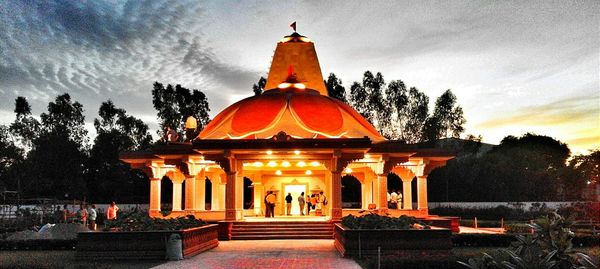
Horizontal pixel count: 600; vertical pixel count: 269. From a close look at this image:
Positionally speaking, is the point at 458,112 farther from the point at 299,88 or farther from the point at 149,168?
the point at 149,168

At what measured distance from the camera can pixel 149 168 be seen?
90.4 feet

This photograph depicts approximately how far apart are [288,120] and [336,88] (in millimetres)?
23594

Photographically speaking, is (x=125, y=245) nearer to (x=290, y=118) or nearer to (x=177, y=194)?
(x=290, y=118)

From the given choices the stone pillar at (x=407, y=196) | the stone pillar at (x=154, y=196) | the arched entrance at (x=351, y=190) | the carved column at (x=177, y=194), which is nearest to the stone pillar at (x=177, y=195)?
the carved column at (x=177, y=194)

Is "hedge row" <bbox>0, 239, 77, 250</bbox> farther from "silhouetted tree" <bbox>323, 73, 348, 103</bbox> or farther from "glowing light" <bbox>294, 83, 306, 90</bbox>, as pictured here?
"silhouetted tree" <bbox>323, 73, 348, 103</bbox>

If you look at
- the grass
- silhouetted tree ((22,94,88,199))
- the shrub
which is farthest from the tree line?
the shrub

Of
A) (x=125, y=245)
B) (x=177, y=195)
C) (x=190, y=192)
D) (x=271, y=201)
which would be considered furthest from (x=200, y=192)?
(x=125, y=245)

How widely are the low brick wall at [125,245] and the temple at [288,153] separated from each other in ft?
21.9

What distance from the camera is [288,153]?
22516mm

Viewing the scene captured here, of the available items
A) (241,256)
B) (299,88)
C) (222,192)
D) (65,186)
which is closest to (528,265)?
(241,256)

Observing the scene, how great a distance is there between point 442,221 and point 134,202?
3142cm

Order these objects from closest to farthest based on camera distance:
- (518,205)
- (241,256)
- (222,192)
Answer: (241,256), (222,192), (518,205)

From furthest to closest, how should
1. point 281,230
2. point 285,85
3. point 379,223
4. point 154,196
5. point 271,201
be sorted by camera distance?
point 285,85, point 154,196, point 271,201, point 281,230, point 379,223

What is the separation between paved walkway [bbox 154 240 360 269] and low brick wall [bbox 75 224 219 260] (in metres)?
0.90
